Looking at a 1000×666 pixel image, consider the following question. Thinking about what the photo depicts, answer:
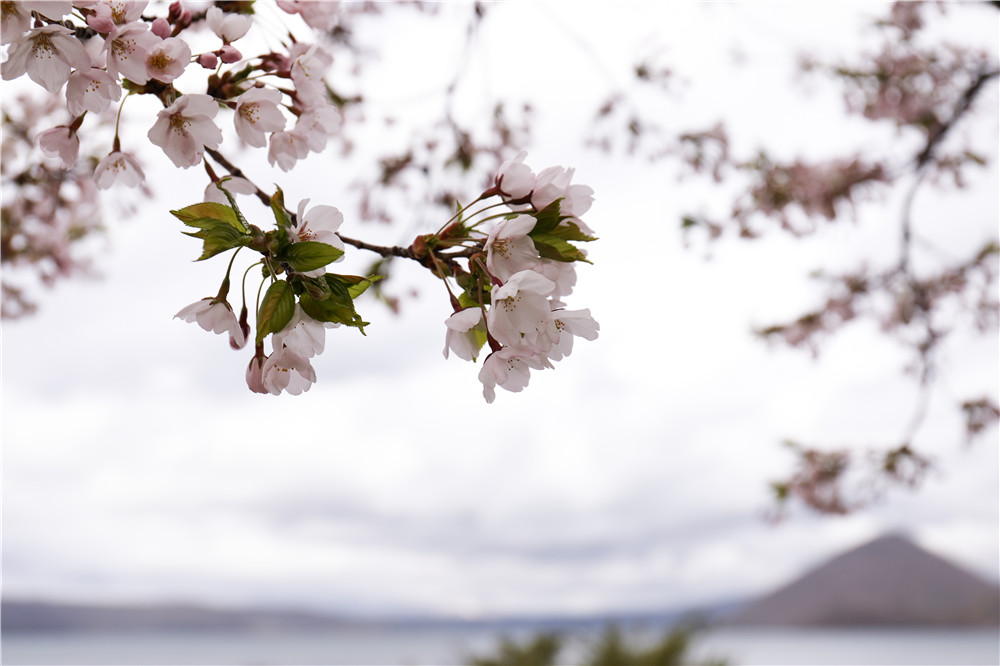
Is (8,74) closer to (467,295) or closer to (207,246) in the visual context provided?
(207,246)

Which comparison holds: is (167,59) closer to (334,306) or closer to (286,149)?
(286,149)

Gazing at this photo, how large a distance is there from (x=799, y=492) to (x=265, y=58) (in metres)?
3.63

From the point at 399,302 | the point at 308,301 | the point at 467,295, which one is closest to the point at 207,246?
the point at 308,301

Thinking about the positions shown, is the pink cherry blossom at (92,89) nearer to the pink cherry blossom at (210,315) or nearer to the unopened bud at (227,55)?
the unopened bud at (227,55)

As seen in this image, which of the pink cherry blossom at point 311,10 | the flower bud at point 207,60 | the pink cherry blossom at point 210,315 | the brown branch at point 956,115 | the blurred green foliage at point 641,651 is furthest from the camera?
the blurred green foliage at point 641,651

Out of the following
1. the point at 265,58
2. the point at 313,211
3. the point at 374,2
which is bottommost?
the point at 313,211

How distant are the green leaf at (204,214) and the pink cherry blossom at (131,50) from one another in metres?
0.24

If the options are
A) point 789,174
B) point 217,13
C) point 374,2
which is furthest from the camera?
point 789,174

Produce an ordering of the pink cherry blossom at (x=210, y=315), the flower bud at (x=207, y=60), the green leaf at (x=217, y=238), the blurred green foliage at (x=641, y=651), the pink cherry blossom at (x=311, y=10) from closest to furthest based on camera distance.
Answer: the green leaf at (x=217, y=238) → the pink cherry blossom at (x=210, y=315) → the flower bud at (x=207, y=60) → the pink cherry blossom at (x=311, y=10) → the blurred green foliage at (x=641, y=651)

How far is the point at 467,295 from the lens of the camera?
2.41 feet

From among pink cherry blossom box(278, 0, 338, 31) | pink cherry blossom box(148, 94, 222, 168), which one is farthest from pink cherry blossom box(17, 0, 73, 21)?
pink cherry blossom box(278, 0, 338, 31)

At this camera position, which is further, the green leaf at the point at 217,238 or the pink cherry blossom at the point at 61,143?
the pink cherry blossom at the point at 61,143

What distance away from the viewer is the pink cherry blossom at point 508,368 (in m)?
0.71

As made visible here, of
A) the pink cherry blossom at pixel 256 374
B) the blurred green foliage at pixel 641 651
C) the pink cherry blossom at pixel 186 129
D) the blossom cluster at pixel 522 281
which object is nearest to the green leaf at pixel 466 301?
the blossom cluster at pixel 522 281
